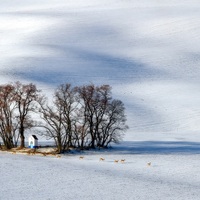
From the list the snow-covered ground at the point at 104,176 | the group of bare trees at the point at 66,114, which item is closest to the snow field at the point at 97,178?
the snow-covered ground at the point at 104,176

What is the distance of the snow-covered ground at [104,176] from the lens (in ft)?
A: 75.6

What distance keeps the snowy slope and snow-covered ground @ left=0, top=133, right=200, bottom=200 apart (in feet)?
50.6

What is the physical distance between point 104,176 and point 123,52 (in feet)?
206

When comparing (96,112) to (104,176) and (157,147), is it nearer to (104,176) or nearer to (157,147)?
(157,147)

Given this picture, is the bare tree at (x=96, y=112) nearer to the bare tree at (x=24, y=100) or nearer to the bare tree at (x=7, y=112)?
the bare tree at (x=24, y=100)

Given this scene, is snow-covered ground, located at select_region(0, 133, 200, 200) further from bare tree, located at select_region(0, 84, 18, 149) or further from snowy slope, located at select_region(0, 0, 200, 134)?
snowy slope, located at select_region(0, 0, 200, 134)

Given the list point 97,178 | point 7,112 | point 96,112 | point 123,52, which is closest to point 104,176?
point 97,178

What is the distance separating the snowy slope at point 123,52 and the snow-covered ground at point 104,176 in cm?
1541

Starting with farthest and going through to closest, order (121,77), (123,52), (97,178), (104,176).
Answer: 1. (123,52)
2. (121,77)
3. (104,176)
4. (97,178)

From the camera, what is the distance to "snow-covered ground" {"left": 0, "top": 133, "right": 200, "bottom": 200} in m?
23.0

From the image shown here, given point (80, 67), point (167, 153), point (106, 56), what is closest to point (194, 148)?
point (167, 153)

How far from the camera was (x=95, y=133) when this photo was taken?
4106 cm

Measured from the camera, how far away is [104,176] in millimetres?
27391

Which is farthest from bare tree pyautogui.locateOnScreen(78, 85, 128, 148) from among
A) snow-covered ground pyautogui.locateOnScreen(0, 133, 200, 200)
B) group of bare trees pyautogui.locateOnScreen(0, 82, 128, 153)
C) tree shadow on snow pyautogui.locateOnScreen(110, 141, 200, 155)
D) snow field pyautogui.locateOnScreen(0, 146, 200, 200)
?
snow field pyautogui.locateOnScreen(0, 146, 200, 200)
